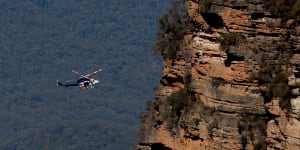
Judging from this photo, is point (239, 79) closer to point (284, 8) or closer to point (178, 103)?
point (284, 8)

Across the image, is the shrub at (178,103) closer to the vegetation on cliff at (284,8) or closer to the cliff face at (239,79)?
the cliff face at (239,79)

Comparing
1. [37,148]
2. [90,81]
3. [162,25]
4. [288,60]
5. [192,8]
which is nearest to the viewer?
[288,60]

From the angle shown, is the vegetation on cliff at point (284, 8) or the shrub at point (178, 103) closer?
the vegetation on cliff at point (284, 8)

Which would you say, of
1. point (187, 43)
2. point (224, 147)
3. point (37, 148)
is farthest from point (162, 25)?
point (37, 148)

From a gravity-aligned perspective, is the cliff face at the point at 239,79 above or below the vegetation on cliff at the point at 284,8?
below

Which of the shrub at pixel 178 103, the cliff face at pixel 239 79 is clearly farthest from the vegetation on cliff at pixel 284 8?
the shrub at pixel 178 103

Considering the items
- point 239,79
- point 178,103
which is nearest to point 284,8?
point 239,79

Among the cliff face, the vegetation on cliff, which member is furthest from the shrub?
the vegetation on cliff

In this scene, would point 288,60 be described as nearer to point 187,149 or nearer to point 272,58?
point 272,58
